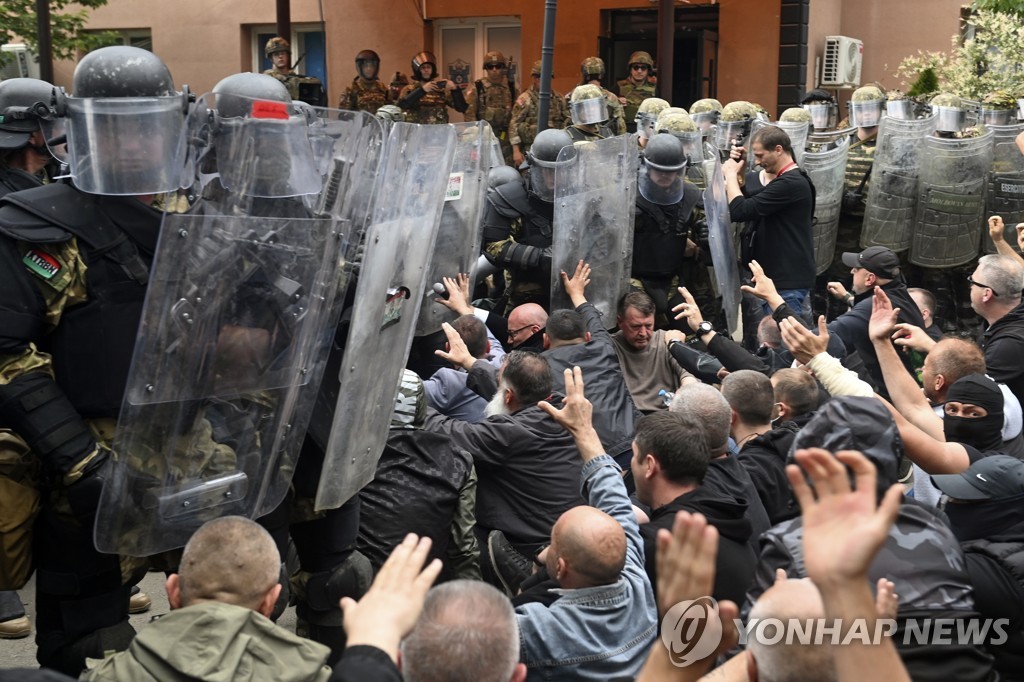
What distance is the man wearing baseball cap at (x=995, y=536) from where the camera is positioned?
2627 mm

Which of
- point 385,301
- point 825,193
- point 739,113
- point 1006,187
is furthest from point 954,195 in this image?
point 385,301

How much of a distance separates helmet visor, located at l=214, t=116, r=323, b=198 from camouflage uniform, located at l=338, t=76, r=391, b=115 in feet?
34.0

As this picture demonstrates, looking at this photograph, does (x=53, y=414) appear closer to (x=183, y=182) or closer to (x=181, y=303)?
(x=181, y=303)

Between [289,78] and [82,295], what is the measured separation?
33.7ft

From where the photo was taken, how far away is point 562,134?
6195 mm

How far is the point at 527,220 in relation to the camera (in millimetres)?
6215

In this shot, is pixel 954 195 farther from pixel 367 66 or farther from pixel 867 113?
pixel 367 66

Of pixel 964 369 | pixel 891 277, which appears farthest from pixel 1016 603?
pixel 891 277

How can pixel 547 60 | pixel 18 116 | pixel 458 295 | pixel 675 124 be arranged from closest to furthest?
pixel 18 116
pixel 458 295
pixel 675 124
pixel 547 60

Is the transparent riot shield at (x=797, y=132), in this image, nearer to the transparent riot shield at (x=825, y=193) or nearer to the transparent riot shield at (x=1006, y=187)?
the transparent riot shield at (x=825, y=193)

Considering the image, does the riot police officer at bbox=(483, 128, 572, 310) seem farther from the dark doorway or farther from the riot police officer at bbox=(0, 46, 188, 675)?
the dark doorway

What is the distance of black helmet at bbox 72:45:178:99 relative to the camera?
3098mm

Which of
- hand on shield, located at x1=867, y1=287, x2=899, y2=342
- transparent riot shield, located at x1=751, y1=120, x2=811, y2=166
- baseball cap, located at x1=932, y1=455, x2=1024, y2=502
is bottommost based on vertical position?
baseball cap, located at x1=932, y1=455, x2=1024, y2=502

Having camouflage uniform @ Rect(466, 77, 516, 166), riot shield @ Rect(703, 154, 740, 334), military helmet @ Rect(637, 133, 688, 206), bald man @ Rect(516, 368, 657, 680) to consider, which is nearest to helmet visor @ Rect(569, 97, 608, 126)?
riot shield @ Rect(703, 154, 740, 334)
